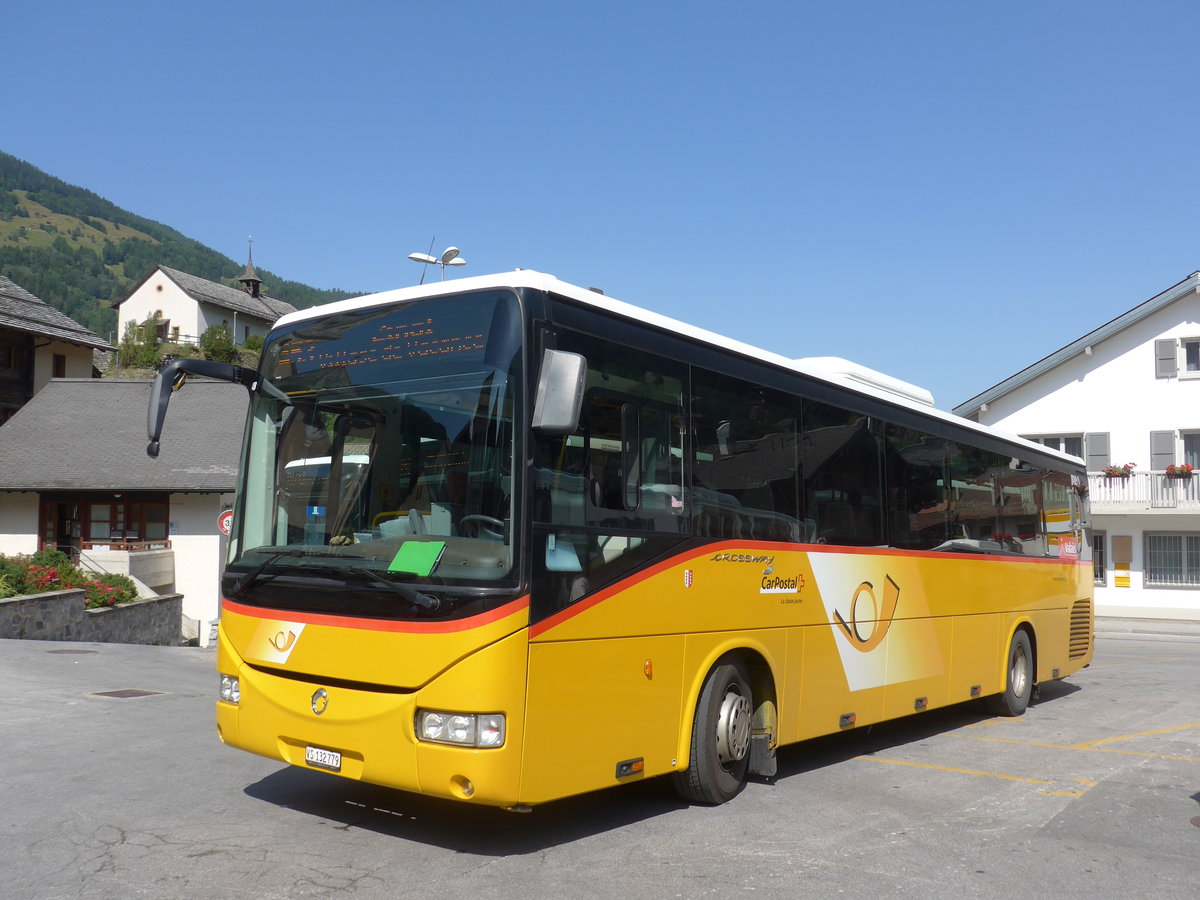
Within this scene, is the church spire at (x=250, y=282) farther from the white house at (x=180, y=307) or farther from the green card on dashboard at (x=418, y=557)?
the green card on dashboard at (x=418, y=557)

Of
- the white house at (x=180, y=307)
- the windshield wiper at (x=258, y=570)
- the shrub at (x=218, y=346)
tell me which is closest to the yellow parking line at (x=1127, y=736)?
the windshield wiper at (x=258, y=570)

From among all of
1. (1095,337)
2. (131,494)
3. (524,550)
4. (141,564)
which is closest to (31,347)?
(131,494)

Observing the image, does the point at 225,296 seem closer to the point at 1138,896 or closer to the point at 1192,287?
the point at 1192,287

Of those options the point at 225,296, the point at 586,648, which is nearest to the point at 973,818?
the point at 586,648

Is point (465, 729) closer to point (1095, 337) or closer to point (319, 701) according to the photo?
point (319, 701)

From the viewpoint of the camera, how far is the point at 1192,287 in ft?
122

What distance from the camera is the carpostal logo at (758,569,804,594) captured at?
799 cm

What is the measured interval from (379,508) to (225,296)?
104 metres

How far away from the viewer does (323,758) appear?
20.2 ft

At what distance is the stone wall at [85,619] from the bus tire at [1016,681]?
1692cm

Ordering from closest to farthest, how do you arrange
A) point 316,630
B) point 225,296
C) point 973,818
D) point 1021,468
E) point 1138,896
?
point 1138,896, point 316,630, point 973,818, point 1021,468, point 225,296

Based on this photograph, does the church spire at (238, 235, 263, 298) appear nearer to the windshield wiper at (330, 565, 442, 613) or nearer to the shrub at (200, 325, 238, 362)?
the shrub at (200, 325, 238, 362)

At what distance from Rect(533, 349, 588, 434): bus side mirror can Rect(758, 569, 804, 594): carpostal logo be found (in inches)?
105

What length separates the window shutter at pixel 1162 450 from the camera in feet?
121
